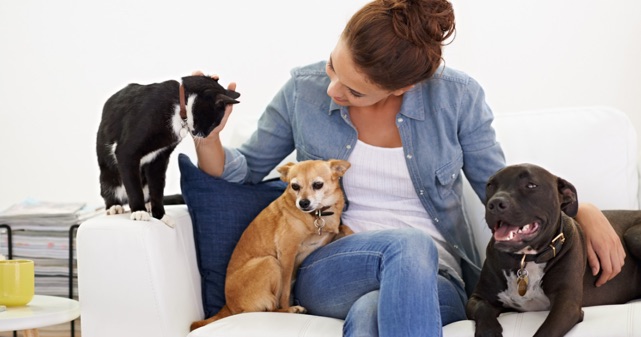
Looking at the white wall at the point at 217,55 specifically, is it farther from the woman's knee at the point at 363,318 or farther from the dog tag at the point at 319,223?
the woman's knee at the point at 363,318

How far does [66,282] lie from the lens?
2895 millimetres

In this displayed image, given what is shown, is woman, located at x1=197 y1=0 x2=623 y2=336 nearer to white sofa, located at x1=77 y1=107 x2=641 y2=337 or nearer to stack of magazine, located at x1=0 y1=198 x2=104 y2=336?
white sofa, located at x1=77 y1=107 x2=641 y2=337

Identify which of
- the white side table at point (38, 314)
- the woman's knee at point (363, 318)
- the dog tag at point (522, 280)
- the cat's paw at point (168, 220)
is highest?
the cat's paw at point (168, 220)

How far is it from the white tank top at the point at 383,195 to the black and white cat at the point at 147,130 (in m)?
0.44

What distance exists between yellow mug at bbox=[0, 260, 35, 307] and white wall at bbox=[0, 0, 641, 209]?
53.8 inches

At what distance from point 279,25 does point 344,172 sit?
1.33 meters

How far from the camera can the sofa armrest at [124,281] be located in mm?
1911

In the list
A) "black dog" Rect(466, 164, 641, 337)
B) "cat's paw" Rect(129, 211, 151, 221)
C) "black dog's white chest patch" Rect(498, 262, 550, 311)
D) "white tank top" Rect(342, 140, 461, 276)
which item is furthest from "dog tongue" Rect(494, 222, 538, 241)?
"cat's paw" Rect(129, 211, 151, 221)

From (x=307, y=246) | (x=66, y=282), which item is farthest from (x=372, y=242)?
(x=66, y=282)

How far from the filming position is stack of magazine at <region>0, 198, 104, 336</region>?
2.80 meters

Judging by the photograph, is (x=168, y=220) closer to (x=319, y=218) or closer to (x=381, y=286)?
(x=319, y=218)

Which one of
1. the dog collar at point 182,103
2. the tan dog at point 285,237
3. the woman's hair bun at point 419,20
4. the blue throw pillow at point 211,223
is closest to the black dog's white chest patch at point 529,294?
the tan dog at point 285,237

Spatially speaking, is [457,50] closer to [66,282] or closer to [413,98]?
[413,98]

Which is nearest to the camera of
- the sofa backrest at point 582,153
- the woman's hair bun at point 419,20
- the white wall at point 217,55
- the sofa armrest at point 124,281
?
the sofa armrest at point 124,281
